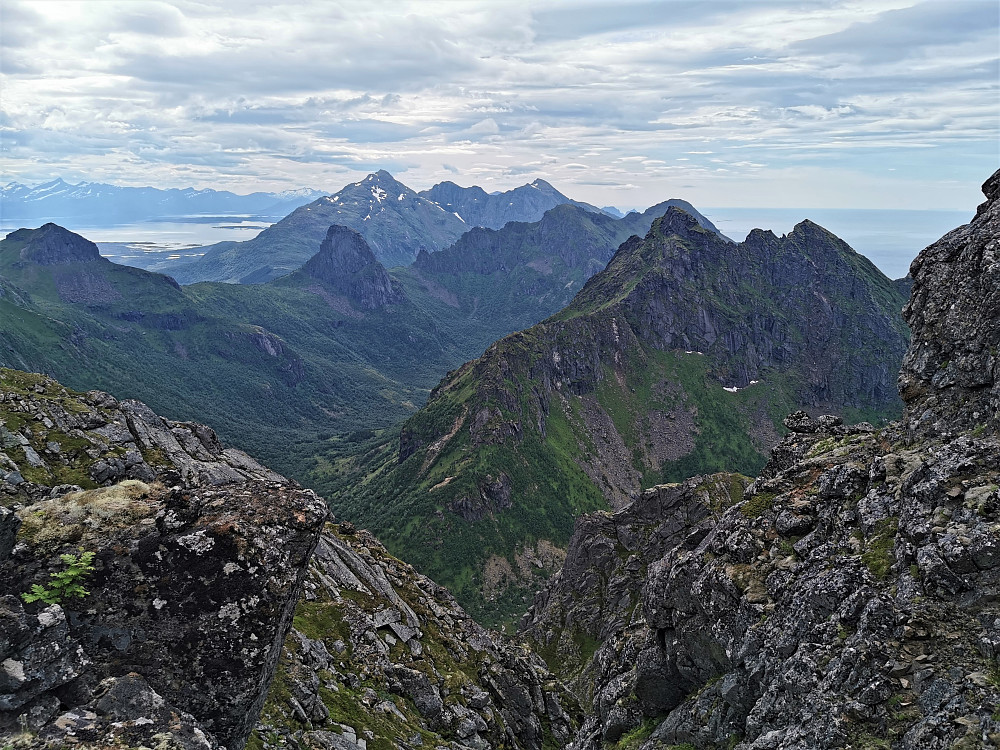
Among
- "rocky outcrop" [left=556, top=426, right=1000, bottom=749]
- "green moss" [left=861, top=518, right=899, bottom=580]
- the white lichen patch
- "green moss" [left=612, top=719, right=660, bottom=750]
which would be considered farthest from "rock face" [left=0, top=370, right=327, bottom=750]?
"green moss" [left=612, top=719, right=660, bottom=750]

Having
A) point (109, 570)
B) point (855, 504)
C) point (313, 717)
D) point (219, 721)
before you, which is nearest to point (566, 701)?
point (313, 717)

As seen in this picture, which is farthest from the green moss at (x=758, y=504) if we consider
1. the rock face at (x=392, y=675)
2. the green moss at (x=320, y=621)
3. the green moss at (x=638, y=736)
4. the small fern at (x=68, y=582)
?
the green moss at (x=320, y=621)

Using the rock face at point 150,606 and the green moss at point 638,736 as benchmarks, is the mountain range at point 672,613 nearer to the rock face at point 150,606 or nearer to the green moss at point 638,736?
the rock face at point 150,606

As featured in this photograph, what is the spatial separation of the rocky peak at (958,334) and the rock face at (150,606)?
34.1 m

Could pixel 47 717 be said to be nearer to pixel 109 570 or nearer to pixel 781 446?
pixel 109 570

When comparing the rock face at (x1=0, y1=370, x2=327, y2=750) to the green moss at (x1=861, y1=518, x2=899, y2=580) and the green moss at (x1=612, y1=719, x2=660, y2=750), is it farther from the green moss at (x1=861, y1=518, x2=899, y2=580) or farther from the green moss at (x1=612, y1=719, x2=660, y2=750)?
the green moss at (x1=612, y1=719, x2=660, y2=750)

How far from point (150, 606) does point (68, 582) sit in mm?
2726

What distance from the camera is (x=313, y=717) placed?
3856 centimetres

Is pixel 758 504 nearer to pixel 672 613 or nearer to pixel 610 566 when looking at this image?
pixel 672 613

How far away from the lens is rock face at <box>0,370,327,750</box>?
17500 millimetres

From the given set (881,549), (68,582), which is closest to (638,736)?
(881,549)

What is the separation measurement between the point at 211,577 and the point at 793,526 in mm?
31454

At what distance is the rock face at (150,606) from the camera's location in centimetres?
1750

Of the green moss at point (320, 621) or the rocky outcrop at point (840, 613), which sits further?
the green moss at point (320, 621)
